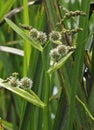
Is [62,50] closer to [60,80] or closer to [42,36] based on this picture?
[42,36]

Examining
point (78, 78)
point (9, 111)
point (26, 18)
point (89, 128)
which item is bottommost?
point (9, 111)

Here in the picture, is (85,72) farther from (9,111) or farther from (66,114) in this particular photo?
(9,111)

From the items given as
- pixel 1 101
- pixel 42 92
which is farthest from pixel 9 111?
pixel 42 92

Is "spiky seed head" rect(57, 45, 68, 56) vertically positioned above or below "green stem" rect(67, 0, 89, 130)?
above

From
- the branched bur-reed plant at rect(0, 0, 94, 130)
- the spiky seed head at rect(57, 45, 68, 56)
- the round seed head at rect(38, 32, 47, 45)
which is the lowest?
the branched bur-reed plant at rect(0, 0, 94, 130)

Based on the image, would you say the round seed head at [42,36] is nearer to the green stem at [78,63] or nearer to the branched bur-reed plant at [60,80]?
the branched bur-reed plant at [60,80]

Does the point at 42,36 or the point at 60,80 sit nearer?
the point at 42,36

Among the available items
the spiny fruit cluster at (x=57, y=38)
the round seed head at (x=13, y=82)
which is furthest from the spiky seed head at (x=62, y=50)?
the round seed head at (x=13, y=82)

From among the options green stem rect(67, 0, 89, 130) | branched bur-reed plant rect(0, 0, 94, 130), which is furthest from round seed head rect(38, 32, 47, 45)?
green stem rect(67, 0, 89, 130)

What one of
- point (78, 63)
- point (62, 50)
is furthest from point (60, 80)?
point (62, 50)

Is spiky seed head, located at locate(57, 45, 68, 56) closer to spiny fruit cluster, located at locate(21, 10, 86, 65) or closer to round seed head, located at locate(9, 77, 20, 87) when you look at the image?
spiny fruit cluster, located at locate(21, 10, 86, 65)

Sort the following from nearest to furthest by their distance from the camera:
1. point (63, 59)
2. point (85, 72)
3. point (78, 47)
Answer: point (63, 59), point (78, 47), point (85, 72)
